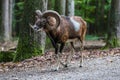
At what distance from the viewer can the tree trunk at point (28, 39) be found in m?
16.2

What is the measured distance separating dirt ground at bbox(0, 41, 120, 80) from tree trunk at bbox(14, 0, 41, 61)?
485 millimetres

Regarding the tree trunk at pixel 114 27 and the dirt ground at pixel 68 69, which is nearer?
the dirt ground at pixel 68 69

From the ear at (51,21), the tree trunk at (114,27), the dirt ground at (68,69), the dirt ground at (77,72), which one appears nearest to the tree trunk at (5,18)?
the tree trunk at (114,27)

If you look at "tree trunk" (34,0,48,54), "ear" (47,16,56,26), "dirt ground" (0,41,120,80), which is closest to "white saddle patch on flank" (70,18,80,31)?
"ear" (47,16,56,26)

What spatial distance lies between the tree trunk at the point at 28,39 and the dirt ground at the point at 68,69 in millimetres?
485

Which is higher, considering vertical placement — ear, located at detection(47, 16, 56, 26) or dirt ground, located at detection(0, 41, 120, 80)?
ear, located at detection(47, 16, 56, 26)

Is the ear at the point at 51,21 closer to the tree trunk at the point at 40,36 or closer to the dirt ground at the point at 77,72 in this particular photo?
the dirt ground at the point at 77,72

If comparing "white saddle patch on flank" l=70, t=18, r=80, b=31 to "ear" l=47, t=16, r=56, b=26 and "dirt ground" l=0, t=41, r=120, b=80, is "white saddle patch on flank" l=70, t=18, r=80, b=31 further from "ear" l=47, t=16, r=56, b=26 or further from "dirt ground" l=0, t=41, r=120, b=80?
"dirt ground" l=0, t=41, r=120, b=80

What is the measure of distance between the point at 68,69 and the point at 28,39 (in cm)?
376

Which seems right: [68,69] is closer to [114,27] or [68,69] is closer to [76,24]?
[76,24]

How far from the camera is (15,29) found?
181 ft

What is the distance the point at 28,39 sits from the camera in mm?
16266

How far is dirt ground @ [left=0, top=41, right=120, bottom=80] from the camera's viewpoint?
11.6 meters

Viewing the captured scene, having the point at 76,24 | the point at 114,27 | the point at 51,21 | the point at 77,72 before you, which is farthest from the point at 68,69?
the point at 114,27
